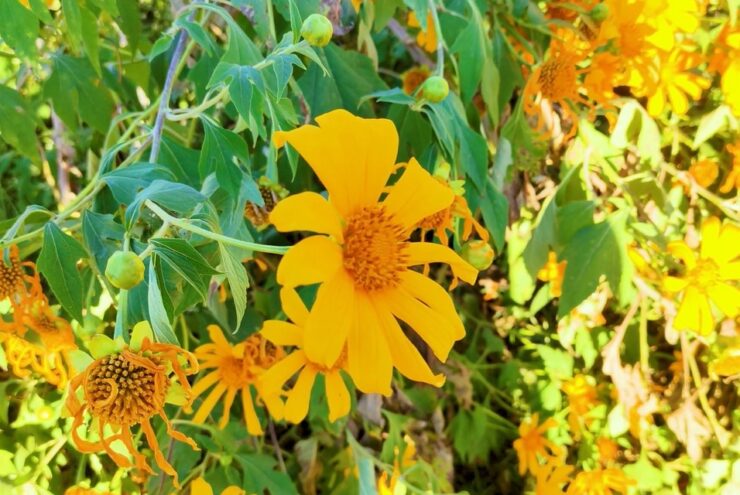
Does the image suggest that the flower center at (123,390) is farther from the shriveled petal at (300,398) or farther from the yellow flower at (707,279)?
the yellow flower at (707,279)

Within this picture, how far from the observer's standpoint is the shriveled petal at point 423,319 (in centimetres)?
37

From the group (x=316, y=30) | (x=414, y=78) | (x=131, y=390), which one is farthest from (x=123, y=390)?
(x=414, y=78)

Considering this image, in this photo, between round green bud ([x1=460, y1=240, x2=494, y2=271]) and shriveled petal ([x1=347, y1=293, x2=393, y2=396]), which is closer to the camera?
shriveled petal ([x1=347, y1=293, x2=393, y2=396])

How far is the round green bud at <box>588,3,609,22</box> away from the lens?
628 mm

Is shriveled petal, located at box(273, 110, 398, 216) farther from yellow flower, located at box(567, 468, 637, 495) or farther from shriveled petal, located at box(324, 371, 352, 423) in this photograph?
yellow flower, located at box(567, 468, 637, 495)

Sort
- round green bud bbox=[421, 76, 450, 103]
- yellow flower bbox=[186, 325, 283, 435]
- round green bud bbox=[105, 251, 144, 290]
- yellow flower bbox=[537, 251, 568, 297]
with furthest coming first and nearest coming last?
yellow flower bbox=[537, 251, 568, 297], yellow flower bbox=[186, 325, 283, 435], round green bud bbox=[421, 76, 450, 103], round green bud bbox=[105, 251, 144, 290]

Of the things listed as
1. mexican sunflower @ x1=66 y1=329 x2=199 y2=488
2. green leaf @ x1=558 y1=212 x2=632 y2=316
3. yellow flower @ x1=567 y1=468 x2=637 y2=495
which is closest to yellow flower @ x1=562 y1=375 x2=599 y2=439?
yellow flower @ x1=567 y1=468 x2=637 y2=495

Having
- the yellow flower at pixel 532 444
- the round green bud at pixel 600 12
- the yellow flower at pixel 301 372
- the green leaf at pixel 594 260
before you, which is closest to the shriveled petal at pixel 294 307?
the yellow flower at pixel 301 372

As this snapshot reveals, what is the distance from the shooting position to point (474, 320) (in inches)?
40.0

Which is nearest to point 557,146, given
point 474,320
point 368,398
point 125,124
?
point 474,320

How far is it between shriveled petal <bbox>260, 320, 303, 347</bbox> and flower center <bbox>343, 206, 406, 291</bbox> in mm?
134

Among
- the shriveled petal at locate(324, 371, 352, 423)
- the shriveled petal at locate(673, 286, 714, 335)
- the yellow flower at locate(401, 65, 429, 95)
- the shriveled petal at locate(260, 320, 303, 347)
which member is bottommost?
the shriveled petal at locate(673, 286, 714, 335)

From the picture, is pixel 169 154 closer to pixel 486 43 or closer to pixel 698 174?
pixel 486 43

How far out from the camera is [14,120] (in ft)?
1.69
